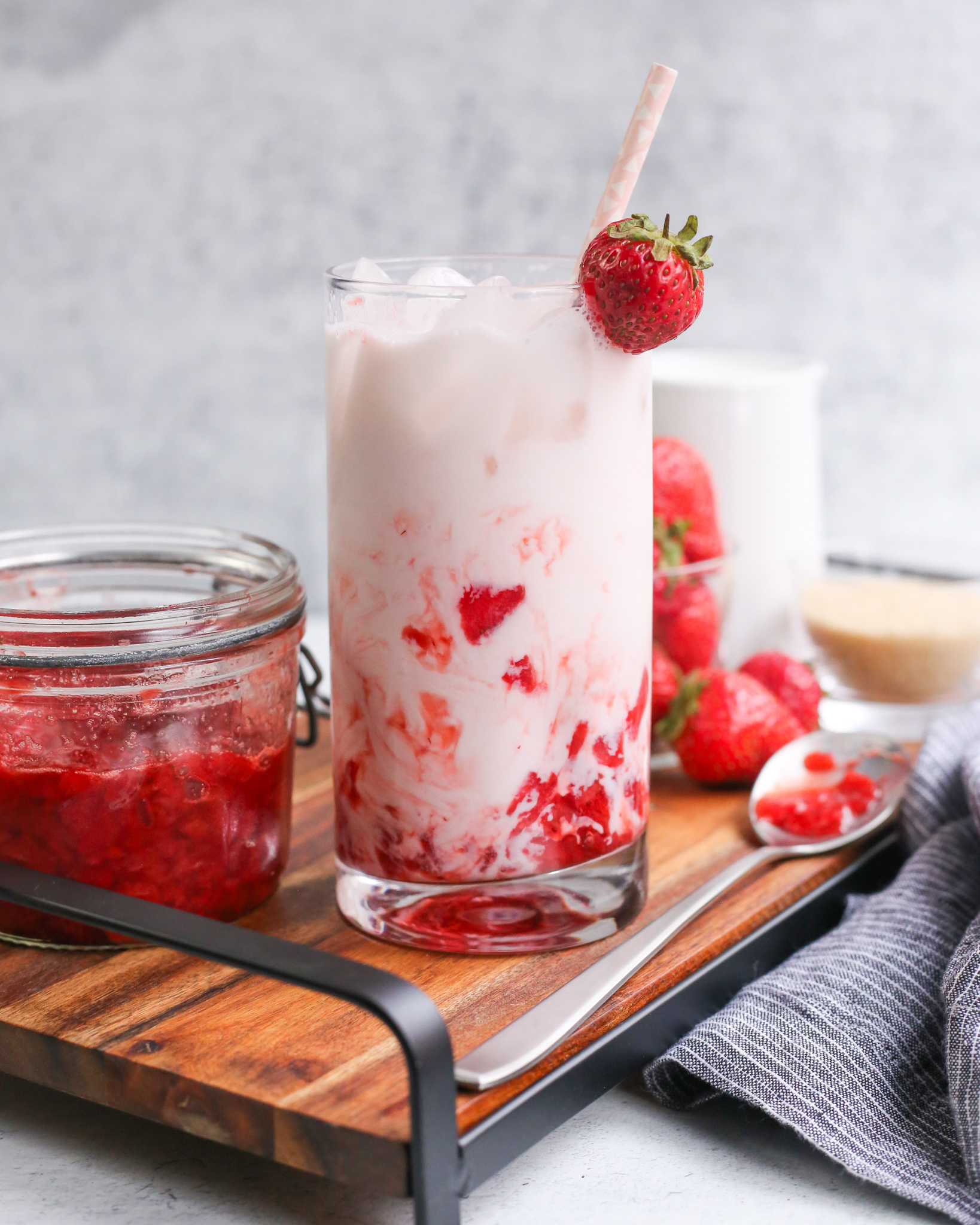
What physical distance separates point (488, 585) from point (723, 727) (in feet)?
1.16

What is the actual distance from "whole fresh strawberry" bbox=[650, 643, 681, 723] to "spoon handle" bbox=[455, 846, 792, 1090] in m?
0.23

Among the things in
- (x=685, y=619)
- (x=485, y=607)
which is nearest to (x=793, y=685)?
(x=685, y=619)

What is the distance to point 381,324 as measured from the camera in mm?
680

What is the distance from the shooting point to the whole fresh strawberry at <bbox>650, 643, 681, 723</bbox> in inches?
39.9

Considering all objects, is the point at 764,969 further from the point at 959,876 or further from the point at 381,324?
the point at 381,324

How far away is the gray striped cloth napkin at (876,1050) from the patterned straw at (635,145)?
397 mm

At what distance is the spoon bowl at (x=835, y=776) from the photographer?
91 cm

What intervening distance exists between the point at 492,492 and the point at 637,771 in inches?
7.4

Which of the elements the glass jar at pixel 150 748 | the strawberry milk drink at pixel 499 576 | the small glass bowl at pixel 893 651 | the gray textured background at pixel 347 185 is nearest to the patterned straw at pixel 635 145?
the strawberry milk drink at pixel 499 576

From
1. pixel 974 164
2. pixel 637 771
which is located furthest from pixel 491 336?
pixel 974 164

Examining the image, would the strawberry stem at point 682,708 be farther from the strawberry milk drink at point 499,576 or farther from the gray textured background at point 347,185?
the gray textured background at point 347,185

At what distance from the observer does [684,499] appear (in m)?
1.06

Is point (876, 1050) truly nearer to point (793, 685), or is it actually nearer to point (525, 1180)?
point (525, 1180)

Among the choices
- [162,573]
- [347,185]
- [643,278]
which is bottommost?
[162,573]
